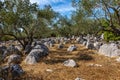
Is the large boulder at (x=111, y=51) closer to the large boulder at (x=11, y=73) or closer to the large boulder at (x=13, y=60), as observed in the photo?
the large boulder at (x=13, y=60)

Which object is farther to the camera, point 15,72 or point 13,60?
point 13,60

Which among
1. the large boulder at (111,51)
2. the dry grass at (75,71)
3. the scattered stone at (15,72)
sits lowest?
the large boulder at (111,51)

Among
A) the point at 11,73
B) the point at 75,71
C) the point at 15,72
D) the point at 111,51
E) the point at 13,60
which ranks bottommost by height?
the point at 111,51

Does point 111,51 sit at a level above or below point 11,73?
below

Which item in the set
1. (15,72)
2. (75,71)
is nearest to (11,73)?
(15,72)

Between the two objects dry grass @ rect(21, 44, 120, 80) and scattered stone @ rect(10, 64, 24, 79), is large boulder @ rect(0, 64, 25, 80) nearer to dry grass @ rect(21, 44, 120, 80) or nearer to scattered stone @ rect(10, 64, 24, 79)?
scattered stone @ rect(10, 64, 24, 79)

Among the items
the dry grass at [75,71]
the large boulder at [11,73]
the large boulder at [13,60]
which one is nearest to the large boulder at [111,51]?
the dry grass at [75,71]

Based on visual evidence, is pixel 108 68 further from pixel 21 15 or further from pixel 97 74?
pixel 21 15

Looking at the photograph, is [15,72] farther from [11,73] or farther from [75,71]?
[75,71]

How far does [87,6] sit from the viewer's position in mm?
28438

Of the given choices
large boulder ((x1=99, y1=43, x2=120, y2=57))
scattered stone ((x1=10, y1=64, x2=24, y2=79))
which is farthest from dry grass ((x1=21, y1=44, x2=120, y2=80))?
large boulder ((x1=99, y1=43, x2=120, y2=57))

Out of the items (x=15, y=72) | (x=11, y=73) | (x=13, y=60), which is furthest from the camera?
(x=13, y=60)

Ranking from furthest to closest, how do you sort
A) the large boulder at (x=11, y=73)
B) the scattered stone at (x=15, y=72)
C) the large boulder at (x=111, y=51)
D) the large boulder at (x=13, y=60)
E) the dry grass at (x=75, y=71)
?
1. the large boulder at (x=111, y=51)
2. the large boulder at (x=13, y=60)
3. the dry grass at (x=75, y=71)
4. the scattered stone at (x=15, y=72)
5. the large boulder at (x=11, y=73)

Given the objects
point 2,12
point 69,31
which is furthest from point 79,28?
point 2,12
